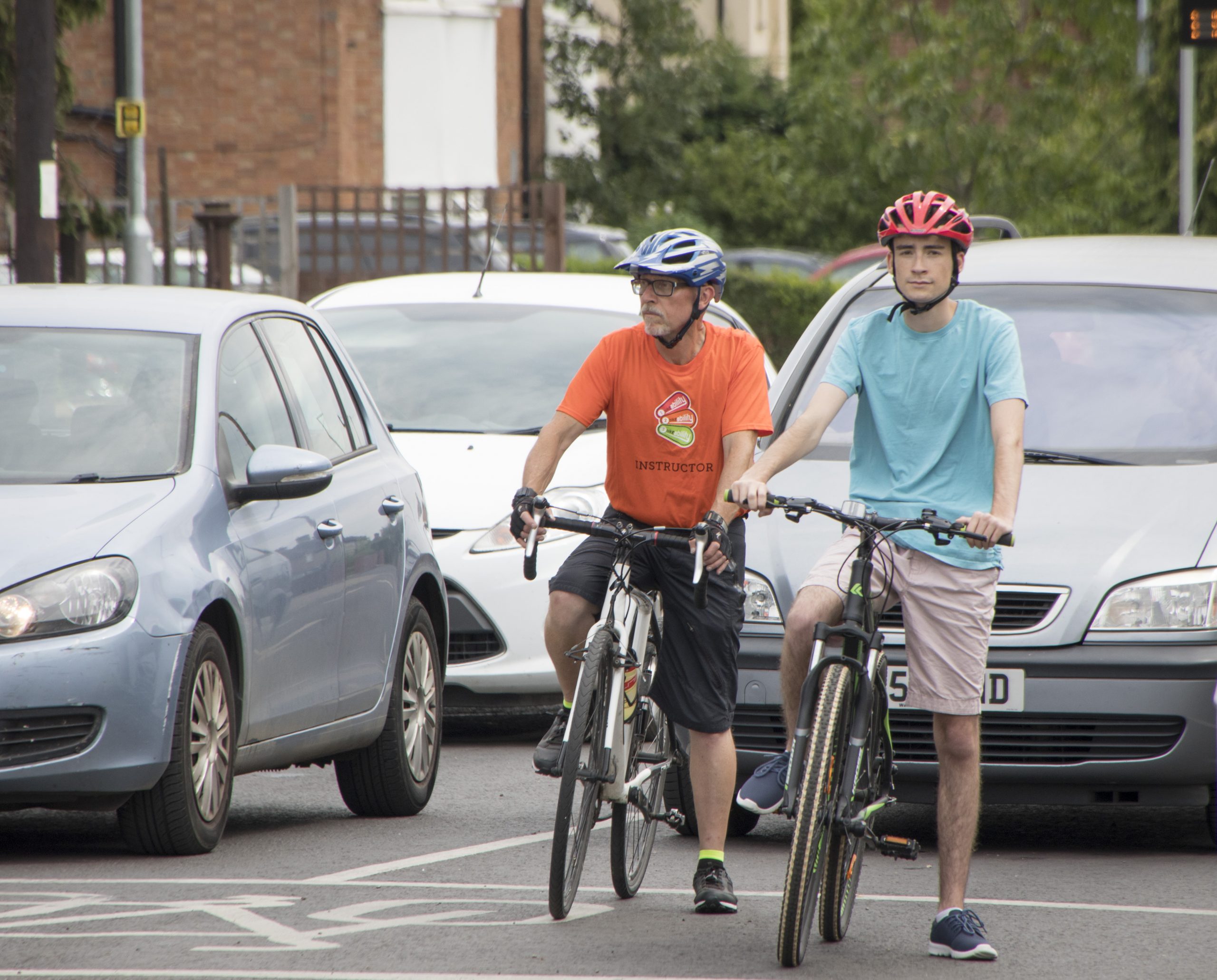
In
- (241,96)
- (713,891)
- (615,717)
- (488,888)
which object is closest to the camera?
(615,717)

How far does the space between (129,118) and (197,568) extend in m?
12.6

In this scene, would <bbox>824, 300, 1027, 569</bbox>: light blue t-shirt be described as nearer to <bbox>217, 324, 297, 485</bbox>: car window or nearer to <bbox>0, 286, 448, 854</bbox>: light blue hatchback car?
<bbox>0, 286, 448, 854</bbox>: light blue hatchback car

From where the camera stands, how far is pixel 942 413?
5590mm

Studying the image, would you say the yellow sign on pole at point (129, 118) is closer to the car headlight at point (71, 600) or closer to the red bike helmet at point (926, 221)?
the car headlight at point (71, 600)

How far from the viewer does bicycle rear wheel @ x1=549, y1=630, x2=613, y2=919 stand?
5.52m

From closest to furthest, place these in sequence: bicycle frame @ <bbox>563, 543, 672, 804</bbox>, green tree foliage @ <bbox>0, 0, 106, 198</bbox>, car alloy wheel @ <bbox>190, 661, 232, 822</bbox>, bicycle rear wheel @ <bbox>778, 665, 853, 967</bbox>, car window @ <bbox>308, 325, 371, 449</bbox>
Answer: bicycle rear wheel @ <bbox>778, 665, 853, 967</bbox>
bicycle frame @ <bbox>563, 543, 672, 804</bbox>
car alloy wheel @ <bbox>190, 661, 232, 822</bbox>
car window @ <bbox>308, 325, 371, 449</bbox>
green tree foliage @ <bbox>0, 0, 106, 198</bbox>

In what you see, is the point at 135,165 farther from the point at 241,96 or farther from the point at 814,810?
the point at 814,810

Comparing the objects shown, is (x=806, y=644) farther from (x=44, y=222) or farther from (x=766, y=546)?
(x=44, y=222)

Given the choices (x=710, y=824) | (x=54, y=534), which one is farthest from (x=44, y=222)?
(x=710, y=824)

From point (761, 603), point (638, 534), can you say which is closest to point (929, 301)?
point (638, 534)

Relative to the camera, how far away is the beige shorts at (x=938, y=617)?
556 cm

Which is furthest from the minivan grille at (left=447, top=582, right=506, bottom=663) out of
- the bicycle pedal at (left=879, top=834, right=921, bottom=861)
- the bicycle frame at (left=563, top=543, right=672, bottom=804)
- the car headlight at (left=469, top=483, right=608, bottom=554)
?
the bicycle pedal at (left=879, top=834, right=921, bottom=861)

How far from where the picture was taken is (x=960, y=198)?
30.6 metres

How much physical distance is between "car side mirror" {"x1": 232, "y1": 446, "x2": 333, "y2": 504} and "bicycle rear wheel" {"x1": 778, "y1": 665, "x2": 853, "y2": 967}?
197 cm
